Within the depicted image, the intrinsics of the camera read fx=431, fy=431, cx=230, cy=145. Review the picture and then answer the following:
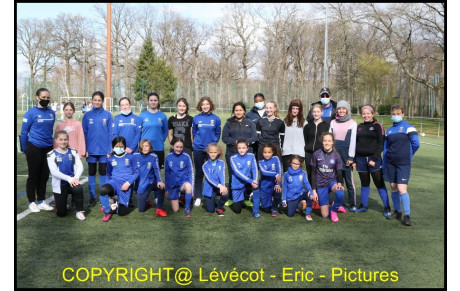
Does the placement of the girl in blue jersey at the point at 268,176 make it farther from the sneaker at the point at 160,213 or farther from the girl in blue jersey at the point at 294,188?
the sneaker at the point at 160,213

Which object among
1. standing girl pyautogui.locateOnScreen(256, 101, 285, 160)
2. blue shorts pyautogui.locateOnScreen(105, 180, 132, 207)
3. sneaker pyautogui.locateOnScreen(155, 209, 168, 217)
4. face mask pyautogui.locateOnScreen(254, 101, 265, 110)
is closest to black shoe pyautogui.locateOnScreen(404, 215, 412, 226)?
standing girl pyautogui.locateOnScreen(256, 101, 285, 160)

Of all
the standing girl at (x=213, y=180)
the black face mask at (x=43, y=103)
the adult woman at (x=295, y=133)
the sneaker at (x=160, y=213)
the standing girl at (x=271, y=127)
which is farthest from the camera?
the standing girl at (x=271, y=127)

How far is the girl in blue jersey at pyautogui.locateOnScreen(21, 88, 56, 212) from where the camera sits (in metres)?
6.11

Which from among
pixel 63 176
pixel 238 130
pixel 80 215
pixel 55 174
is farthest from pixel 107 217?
pixel 238 130

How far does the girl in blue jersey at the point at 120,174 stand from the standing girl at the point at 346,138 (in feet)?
10.1

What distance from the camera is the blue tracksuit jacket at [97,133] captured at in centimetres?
664

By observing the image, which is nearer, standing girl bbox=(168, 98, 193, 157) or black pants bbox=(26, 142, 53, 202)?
black pants bbox=(26, 142, 53, 202)

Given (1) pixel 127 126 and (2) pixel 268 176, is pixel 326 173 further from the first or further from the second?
(1) pixel 127 126

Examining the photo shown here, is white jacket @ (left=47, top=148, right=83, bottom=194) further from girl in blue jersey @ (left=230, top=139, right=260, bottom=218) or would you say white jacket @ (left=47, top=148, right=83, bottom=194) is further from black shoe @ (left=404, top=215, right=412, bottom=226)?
black shoe @ (left=404, top=215, right=412, bottom=226)

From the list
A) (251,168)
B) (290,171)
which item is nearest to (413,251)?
(290,171)

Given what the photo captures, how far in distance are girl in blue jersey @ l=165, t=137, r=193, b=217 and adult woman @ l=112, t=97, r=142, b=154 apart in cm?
64

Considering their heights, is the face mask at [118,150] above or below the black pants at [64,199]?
above

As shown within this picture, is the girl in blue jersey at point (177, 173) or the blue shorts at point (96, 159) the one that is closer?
the girl in blue jersey at point (177, 173)

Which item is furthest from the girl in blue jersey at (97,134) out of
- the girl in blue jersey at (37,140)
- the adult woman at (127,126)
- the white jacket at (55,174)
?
the white jacket at (55,174)
